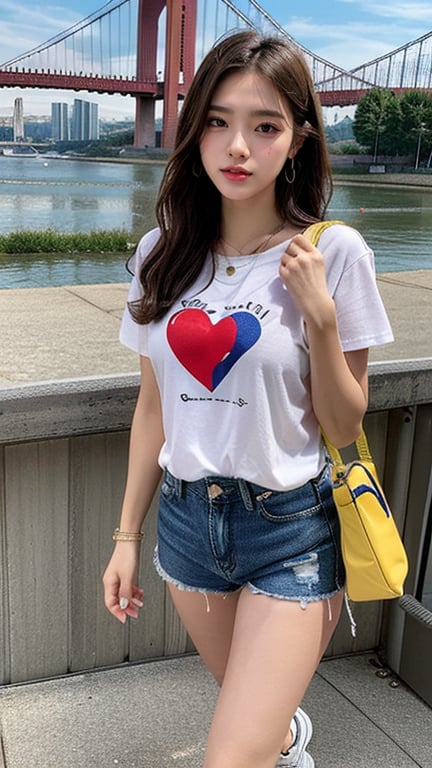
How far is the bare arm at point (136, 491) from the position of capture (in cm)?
128

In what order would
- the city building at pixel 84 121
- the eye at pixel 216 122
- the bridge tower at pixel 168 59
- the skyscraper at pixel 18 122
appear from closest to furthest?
1. the eye at pixel 216 122
2. the skyscraper at pixel 18 122
3. the city building at pixel 84 121
4. the bridge tower at pixel 168 59

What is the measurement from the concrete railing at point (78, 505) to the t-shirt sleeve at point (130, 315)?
0.94 feet

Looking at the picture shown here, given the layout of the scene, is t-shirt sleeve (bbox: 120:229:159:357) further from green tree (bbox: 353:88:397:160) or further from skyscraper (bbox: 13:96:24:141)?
green tree (bbox: 353:88:397:160)

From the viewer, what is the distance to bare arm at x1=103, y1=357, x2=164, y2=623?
4.21ft

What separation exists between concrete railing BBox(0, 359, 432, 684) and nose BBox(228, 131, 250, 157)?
0.60 metres

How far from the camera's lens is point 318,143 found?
1.15m

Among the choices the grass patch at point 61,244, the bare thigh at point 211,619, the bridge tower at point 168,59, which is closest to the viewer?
the bare thigh at point 211,619

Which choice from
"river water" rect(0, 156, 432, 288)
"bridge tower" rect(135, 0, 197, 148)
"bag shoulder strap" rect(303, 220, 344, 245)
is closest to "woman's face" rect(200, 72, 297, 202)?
"bag shoulder strap" rect(303, 220, 344, 245)

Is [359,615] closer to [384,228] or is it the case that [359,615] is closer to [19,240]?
[19,240]

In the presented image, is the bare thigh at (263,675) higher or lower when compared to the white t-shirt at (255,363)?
lower

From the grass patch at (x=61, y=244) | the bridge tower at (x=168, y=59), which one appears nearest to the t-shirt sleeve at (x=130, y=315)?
the grass patch at (x=61, y=244)

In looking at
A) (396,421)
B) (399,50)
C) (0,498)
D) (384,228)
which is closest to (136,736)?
(0,498)

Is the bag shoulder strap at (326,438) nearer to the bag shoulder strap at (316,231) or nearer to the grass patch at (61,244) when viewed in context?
the bag shoulder strap at (316,231)

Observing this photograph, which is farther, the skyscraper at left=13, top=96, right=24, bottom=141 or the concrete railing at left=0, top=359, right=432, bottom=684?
the skyscraper at left=13, top=96, right=24, bottom=141
